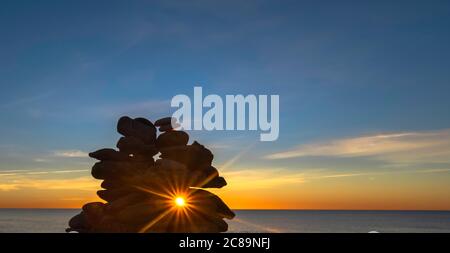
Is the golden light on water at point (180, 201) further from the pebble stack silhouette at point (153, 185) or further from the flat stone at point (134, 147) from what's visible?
the flat stone at point (134, 147)

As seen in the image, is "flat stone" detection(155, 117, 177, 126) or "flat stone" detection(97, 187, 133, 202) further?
"flat stone" detection(155, 117, 177, 126)

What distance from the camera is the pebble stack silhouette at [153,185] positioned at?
3466 cm

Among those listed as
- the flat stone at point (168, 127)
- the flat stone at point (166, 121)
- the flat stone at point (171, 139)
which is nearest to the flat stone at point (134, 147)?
the flat stone at point (171, 139)

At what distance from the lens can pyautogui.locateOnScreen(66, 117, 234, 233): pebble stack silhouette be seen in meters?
34.7

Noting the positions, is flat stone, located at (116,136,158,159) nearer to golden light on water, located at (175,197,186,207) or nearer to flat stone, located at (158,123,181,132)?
flat stone, located at (158,123,181,132)

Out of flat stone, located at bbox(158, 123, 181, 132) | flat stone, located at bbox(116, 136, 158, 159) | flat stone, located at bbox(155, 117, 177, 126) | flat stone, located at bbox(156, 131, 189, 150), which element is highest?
flat stone, located at bbox(155, 117, 177, 126)

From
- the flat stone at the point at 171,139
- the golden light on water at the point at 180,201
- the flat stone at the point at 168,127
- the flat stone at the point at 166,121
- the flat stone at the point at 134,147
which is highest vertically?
the flat stone at the point at 166,121

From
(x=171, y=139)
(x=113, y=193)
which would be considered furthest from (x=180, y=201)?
(x=113, y=193)

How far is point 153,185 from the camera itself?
35.3 metres

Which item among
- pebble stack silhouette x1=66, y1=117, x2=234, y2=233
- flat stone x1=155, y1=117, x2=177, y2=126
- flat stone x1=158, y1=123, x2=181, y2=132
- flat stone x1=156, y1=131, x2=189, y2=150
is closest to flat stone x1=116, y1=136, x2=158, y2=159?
pebble stack silhouette x1=66, y1=117, x2=234, y2=233

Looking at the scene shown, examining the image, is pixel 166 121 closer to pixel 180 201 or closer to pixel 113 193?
pixel 180 201
